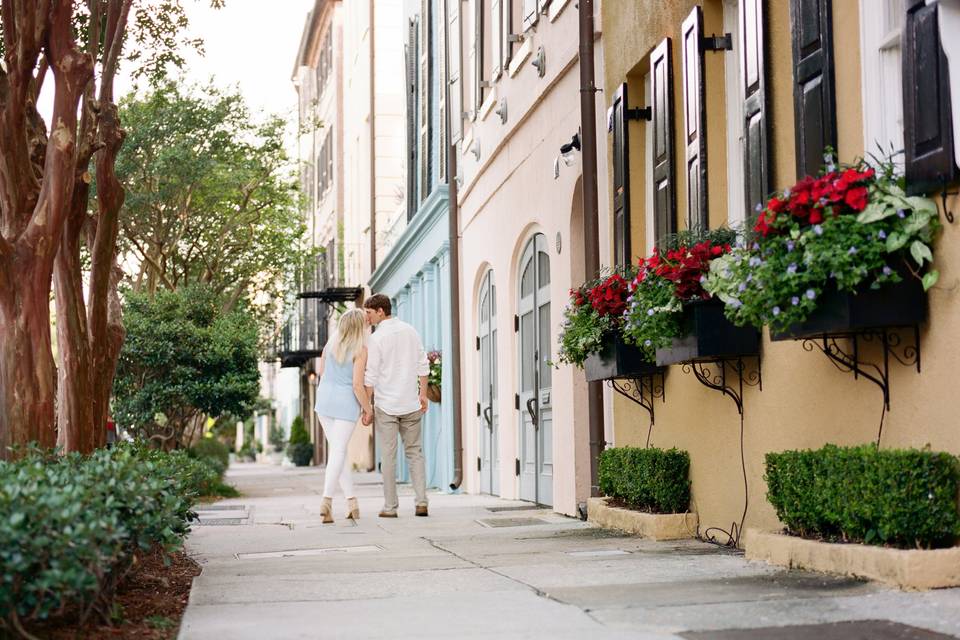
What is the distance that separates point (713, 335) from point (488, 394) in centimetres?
926

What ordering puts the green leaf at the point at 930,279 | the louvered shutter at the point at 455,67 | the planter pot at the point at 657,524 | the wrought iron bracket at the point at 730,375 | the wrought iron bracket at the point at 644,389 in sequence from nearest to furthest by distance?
the green leaf at the point at 930,279
the wrought iron bracket at the point at 730,375
the planter pot at the point at 657,524
the wrought iron bracket at the point at 644,389
the louvered shutter at the point at 455,67

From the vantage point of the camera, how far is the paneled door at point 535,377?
1299 cm

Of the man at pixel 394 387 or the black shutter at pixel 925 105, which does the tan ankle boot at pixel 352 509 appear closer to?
the man at pixel 394 387

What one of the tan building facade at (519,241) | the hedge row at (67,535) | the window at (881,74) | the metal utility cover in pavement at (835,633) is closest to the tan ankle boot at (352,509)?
the tan building facade at (519,241)

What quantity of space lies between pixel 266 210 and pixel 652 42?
19.3 m

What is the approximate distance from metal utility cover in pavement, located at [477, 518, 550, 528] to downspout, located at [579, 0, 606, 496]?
0.56 metres

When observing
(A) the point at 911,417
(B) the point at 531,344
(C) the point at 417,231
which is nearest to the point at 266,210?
(C) the point at 417,231

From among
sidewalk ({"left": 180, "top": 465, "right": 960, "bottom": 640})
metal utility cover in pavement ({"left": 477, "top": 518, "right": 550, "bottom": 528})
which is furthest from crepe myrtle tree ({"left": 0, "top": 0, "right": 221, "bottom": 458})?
metal utility cover in pavement ({"left": 477, "top": 518, "right": 550, "bottom": 528})

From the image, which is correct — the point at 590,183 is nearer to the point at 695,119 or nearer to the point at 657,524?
the point at 695,119

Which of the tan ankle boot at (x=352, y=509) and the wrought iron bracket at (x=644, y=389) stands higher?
the wrought iron bracket at (x=644, y=389)

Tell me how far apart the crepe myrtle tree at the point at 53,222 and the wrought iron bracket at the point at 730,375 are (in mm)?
4018

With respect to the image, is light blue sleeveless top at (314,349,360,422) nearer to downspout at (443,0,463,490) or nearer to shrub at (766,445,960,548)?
shrub at (766,445,960,548)

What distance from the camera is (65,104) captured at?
8336 millimetres

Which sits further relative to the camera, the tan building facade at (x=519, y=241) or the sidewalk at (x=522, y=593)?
the tan building facade at (x=519, y=241)
